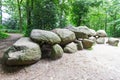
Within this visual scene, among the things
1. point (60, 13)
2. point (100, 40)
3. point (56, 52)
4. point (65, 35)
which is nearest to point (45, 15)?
point (60, 13)

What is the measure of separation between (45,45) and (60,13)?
7.88 ft

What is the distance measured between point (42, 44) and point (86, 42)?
183cm

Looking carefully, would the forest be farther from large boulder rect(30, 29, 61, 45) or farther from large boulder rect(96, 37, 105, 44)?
large boulder rect(30, 29, 61, 45)

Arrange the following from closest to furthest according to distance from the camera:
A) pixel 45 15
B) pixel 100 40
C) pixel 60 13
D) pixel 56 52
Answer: pixel 56 52, pixel 45 15, pixel 60 13, pixel 100 40

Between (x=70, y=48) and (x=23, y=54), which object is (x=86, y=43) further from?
(x=23, y=54)

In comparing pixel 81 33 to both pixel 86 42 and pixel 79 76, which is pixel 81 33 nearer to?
pixel 86 42

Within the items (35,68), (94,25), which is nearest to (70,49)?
(35,68)

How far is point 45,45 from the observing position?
5184 millimetres

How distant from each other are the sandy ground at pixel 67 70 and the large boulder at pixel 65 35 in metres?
0.54

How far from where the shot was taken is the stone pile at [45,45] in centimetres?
416

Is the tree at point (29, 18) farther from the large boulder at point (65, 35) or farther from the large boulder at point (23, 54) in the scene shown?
the large boulder at point (23, 54)

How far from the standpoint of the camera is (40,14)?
6.51 m

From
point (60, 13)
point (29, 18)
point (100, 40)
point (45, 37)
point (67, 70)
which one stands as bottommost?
point (67, 70)

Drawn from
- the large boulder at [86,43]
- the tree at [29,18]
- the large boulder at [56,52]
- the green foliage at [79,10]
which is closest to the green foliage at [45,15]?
the tree at [29,18]
